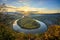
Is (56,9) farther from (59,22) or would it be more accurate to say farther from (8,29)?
(8,29)

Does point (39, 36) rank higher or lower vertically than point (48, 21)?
lower

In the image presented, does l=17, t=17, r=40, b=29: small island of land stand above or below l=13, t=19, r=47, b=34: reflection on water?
above

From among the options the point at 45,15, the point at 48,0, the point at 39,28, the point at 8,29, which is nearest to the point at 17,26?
the point at 8,29

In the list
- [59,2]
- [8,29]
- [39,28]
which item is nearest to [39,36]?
[39,28]

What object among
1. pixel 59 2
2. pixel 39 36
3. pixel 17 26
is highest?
pixel 59 2

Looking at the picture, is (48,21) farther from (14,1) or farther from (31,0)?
(14,1)

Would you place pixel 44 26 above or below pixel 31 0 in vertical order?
below

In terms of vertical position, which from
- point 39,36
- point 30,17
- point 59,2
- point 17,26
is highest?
point 59,2

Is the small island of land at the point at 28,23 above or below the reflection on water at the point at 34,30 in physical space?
above
